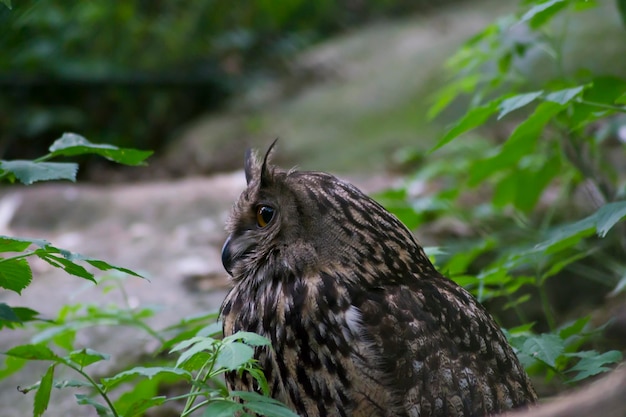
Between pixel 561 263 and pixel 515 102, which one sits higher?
pixel 515 102

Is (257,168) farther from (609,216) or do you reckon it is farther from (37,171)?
(609,216)

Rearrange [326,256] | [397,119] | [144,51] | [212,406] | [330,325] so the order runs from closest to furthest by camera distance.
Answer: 1. [212,406]
2. [330,325]
3. [326,256]
4. [397,119]
5. [144,51]

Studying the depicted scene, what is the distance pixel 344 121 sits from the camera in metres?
8.53

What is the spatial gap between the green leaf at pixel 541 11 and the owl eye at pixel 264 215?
1030 mm

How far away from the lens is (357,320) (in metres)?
2.16

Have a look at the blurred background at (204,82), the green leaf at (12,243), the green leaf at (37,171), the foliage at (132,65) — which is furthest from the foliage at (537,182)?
the foliage at (132,65)

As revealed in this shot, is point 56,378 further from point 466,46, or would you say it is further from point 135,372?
point 466,46

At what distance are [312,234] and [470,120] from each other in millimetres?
675

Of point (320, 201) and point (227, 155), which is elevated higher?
point (227, 155)

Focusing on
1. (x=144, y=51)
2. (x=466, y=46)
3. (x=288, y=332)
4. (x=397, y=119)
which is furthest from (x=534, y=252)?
(x=144, y=51)

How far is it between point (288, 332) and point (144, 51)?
740 centimetres

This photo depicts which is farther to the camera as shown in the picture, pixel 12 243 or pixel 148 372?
pixel 12 243

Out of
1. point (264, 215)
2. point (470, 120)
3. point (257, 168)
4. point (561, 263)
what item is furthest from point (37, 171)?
point (561, 263)

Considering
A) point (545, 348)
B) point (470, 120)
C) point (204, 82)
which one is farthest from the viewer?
point (204, 82)
